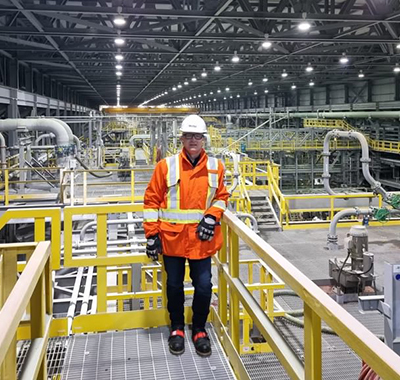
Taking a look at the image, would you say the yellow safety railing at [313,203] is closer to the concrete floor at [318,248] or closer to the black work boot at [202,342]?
the concrete floor at [318,248]

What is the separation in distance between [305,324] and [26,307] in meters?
1.31

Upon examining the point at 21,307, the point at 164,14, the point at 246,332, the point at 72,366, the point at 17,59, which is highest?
the point at 17,59

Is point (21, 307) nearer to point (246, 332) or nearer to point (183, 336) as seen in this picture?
point (183, 336)

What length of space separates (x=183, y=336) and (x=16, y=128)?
46.3ft

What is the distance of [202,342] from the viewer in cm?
353

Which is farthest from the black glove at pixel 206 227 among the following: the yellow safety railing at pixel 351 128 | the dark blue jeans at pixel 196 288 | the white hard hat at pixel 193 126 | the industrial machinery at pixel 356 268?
the yellow safety railing at pixel 351 128

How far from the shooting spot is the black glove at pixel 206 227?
3395mm

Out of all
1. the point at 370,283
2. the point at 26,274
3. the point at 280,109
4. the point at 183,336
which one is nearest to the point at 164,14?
the point at 370,283

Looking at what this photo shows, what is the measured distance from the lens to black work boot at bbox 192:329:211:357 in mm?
3477

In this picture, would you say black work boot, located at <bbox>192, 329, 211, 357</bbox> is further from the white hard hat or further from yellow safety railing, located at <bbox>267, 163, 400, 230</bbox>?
yellow safety railing, located at <bbox>267, 163, 400, 230</bbox>

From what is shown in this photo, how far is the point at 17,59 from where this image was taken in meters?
18.9

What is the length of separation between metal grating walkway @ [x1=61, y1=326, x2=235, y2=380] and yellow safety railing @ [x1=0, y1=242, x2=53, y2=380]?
0.60 m

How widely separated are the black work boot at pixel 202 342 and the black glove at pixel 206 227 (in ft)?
2.63

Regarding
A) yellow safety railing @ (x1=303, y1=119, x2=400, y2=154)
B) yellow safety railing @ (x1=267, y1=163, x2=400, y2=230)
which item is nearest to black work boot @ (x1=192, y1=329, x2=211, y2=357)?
yellow safety railing @ (x1=267, y1=163, x2=400, y2=230)
